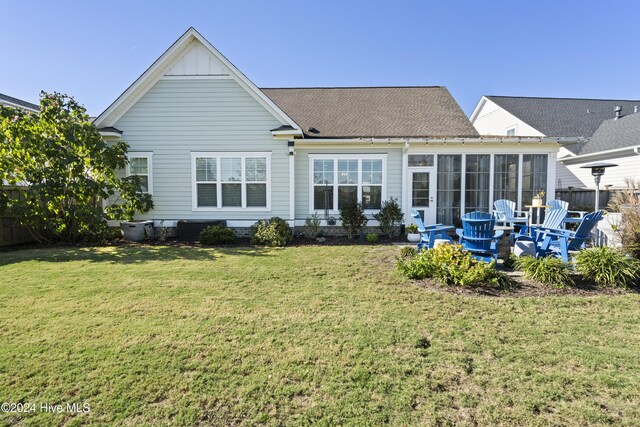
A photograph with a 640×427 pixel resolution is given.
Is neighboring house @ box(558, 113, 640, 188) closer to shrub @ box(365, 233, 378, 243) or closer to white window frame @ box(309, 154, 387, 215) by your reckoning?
white window frame @ box(309, 154, 387, 215)

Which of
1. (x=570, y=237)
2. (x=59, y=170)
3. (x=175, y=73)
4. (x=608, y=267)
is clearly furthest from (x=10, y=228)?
(x=608, y=267)

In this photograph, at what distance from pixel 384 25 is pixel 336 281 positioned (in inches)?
490

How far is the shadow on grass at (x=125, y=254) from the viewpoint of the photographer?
7.65 metres

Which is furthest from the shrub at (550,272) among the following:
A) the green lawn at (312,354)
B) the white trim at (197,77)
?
the white trim at (197,77)

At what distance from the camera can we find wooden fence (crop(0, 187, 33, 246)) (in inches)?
371

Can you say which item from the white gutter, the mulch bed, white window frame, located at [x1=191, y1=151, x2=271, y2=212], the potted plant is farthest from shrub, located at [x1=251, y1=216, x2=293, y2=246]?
the white gutter

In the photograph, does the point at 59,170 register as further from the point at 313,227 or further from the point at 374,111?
the point at 374,111

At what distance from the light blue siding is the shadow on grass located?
7.06 ft

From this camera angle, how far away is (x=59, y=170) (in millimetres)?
Result: 9062

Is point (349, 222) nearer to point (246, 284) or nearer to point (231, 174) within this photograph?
point (231, 174)

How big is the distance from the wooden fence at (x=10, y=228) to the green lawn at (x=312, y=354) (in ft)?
18.0

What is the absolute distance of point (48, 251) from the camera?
28.5 feet

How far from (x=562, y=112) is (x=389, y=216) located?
56.7 ft

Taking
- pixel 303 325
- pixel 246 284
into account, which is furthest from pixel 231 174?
pixel 303 325
